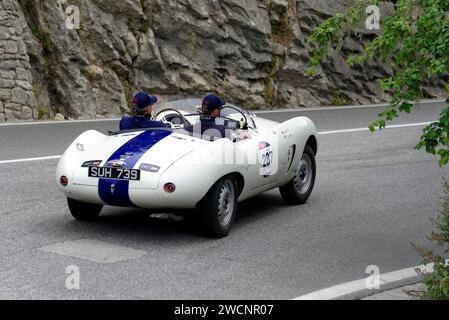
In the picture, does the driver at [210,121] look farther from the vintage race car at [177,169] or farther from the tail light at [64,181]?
the tail light at [64,181]

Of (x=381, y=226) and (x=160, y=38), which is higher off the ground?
(x=160, y=38)

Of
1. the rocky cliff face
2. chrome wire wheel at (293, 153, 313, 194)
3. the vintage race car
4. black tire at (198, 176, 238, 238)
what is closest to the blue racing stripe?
the vintage race car

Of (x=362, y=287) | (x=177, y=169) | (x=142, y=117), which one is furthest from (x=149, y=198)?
(x=362, y=287)

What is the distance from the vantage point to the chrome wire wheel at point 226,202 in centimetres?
851

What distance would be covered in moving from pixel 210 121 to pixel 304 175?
1.99m

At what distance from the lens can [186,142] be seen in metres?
8.58

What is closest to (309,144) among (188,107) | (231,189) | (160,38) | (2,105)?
(188,107)

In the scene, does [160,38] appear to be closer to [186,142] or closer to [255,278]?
[186,142]

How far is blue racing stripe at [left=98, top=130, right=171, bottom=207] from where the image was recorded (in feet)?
26.3

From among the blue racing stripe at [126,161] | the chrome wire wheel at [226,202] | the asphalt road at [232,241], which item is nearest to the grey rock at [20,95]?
the asphalt road at [232,241]

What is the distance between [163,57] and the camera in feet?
71.4

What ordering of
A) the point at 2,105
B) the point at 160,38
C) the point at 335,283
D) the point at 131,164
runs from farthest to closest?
the point at 160,38
the point at 2,105
the point at 131,164
the point at 335,283

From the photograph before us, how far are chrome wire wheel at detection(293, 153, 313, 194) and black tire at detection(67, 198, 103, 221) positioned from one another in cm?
269
